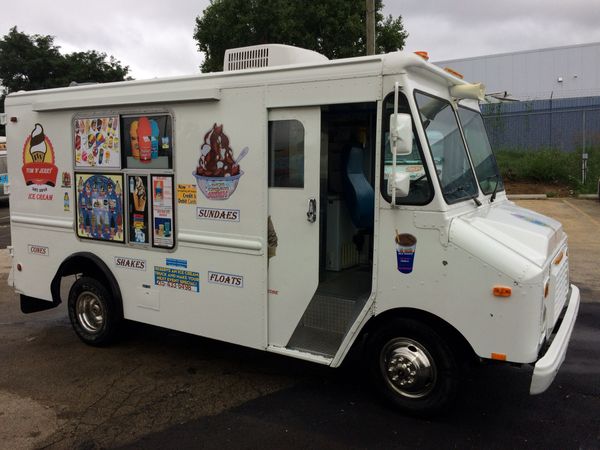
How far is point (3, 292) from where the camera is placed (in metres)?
8.16

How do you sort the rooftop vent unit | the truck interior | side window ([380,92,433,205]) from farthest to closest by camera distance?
the rooftop vent unit, the truck interior, side window ([380,92,433,205])

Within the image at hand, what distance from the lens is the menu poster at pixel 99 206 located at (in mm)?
5007

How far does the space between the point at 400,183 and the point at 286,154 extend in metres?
1.02

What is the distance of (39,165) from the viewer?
5559mm

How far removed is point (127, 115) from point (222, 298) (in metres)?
1.90

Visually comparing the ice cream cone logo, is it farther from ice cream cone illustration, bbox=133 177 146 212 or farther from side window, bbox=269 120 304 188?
side window, bbox=269 120 304 188

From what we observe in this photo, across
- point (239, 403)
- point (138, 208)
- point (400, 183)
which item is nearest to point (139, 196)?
point (138, 208)

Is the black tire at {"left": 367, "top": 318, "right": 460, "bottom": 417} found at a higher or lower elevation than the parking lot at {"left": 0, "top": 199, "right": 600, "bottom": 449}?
higher

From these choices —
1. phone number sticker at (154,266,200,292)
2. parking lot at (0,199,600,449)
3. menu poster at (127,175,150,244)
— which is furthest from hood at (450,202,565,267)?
menu poster at (127,175,150,244)

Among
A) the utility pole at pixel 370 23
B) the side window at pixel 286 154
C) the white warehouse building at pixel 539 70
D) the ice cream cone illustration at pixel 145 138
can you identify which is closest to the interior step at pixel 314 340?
the side window at pixel 286 154

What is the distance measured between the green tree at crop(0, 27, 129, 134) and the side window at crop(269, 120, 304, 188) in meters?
37.0

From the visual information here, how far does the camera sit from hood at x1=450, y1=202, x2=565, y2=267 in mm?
3504

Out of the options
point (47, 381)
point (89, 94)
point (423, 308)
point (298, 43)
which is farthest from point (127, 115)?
point (298, 43)

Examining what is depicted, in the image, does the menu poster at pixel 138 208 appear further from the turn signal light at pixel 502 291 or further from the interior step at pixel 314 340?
the turn signal light at pixel 502 291
